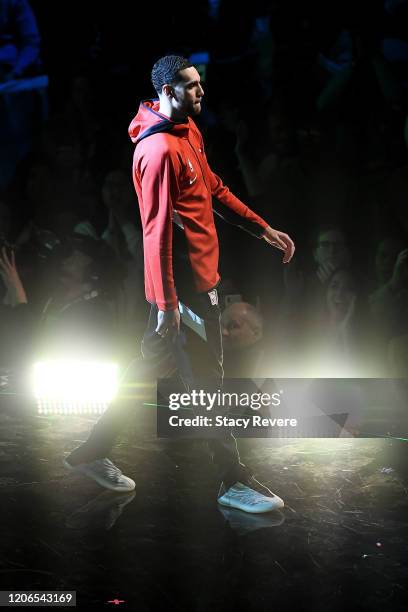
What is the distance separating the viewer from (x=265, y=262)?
4836 millimetres

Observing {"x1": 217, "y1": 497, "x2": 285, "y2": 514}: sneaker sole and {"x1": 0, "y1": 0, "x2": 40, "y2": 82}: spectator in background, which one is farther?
{"x1": 0, "y1": 0, "x2": 40, "y2": 82}: spectator in background

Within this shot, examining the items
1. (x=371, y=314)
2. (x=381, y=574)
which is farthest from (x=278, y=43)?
(x=381, y=574)

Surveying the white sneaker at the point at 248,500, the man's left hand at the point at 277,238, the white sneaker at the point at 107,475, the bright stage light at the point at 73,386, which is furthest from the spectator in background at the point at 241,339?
the white sneaker at the point at 248,500

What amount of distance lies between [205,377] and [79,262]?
2.23 m

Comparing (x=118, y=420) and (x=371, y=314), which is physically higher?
(x=371, y=314)

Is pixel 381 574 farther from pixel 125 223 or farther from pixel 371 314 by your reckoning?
pixel 125 223

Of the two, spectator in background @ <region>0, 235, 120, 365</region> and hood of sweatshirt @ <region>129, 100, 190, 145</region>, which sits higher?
hood of sweatshirt @ <region>129, 100, 190, 145</region>

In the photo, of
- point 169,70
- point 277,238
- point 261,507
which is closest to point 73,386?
point 277,238

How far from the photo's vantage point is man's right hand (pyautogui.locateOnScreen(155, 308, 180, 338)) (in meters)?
2.72

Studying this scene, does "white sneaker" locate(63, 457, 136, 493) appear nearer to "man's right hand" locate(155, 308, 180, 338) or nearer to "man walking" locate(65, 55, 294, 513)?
"man walking" locate(65, 55, 294, 513)

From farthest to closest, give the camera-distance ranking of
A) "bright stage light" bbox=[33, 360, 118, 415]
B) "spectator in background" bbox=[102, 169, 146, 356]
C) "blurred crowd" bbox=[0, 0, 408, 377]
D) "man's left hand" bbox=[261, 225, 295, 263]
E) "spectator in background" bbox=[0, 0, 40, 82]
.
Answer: "spectator in background" bbox=[0, 0, 40, 82] < "spectator in background" bbox=[102, 169, 146, 356] < "blurred crowd" bbox=[0, 0, 408, 377] < "bright stage light" bbox=[33, 360, 118, 415] < "man's left hand" bbox=[261, 225, 295, 263]

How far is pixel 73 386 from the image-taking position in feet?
14.7

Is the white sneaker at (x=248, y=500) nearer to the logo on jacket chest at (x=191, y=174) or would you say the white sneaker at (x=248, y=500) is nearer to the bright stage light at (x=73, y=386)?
the logo on jacket chest at (x=191, y=174)

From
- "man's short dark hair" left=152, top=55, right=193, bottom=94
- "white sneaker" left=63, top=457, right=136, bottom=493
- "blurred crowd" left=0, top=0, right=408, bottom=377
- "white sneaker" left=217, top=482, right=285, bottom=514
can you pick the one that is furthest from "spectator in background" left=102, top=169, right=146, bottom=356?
"man's short dark hair" left=152, top=55, right=193, bottom=94
